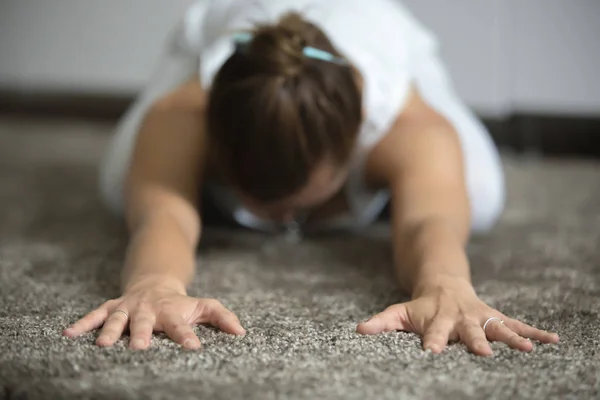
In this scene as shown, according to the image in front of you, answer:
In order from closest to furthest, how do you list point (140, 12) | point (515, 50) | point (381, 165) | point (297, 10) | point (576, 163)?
point (381, 165), point (297, 10), point (576, 163), point (515, 50), point (140, 12)

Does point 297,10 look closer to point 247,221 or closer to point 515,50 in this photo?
point 247,221

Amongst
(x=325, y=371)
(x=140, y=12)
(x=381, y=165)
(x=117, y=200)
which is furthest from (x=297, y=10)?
(x=140, y=12)

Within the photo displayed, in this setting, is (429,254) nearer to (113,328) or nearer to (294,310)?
(294,310)

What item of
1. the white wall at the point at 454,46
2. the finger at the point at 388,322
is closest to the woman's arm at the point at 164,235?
the finger at the point at 388,322

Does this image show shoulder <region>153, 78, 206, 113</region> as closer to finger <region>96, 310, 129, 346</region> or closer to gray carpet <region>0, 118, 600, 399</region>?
gray carpet <region>0, 118, 600, 399</region>

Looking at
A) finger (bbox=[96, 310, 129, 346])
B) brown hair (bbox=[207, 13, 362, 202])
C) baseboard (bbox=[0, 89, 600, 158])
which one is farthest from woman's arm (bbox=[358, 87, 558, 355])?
baseboard (bbox=[0, 89, 600, 158])

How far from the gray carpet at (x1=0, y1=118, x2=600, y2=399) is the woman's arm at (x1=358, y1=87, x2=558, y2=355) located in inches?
0.8

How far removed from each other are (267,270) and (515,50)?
1329 mm

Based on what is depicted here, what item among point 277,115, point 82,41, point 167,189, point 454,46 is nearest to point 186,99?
point 167,189

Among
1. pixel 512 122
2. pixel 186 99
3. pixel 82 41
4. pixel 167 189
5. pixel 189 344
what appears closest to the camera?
pixel 189 344

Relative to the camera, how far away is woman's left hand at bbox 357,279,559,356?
26.3 inches

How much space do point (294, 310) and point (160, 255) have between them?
179 millimetres

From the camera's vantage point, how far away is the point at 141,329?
68 centimetres

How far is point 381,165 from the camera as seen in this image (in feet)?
3.52
